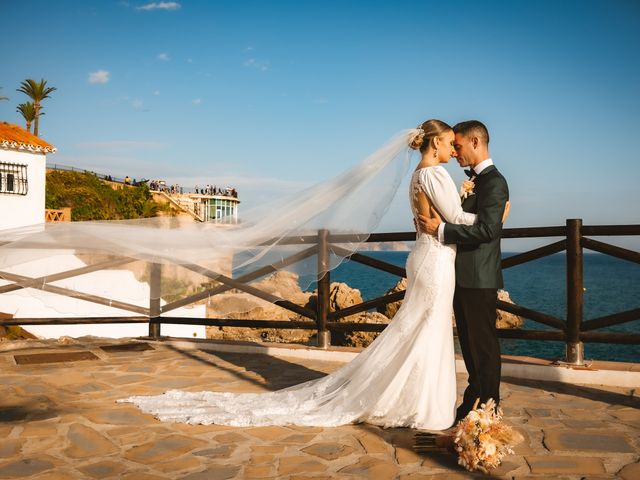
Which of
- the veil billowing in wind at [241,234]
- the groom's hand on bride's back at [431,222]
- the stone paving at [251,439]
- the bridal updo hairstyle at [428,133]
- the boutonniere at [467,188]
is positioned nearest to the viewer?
the stone paving at [251,439]

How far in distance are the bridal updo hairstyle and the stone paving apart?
219 cm

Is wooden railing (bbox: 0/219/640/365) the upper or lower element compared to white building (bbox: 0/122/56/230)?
lower

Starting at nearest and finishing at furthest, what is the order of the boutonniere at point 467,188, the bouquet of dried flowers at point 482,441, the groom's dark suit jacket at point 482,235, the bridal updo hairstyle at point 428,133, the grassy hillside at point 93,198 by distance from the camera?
the bouquet of dried flowers at point 482,441
the groom's dark suit jacket at point 482,235
the boutonniere at point 467,188
the bridal updo hairstyle at point 428,133
the grassy hillside at point 93,198

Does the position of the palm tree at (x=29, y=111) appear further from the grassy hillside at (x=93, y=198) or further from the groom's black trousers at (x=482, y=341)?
the groom's black trousers at (x=482, y=341)

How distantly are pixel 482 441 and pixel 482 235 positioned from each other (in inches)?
53.9

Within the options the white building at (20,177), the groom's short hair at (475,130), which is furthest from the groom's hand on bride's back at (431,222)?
the white building at (20,177)

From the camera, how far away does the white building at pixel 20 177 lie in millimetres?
28875

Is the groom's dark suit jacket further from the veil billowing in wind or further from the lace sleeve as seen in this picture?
the veil billowing in wind

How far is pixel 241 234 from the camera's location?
210 inches

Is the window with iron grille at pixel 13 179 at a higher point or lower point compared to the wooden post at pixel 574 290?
higher

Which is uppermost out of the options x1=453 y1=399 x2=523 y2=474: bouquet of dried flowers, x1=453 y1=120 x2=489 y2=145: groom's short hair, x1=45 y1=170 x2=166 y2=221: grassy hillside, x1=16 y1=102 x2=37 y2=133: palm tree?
x1=16 y1=102 x2=37 y2=133: palm tree

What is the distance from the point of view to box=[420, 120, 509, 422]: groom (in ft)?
12.7

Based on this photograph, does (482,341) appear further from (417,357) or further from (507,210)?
(507,210)

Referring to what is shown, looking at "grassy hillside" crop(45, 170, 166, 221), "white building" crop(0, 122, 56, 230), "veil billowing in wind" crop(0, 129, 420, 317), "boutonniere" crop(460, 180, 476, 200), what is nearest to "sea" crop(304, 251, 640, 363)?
"white building" crop(0, 122, 56, 230)
